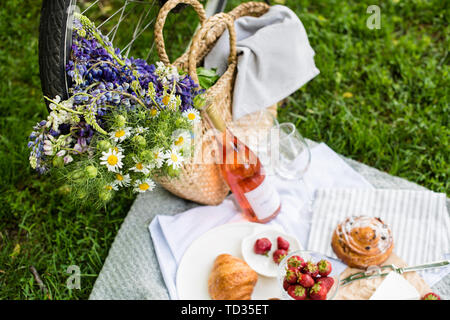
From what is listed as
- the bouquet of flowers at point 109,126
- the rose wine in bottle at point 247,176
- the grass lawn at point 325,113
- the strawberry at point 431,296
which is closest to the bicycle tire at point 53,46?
the bouquet of flowers at point 109,126

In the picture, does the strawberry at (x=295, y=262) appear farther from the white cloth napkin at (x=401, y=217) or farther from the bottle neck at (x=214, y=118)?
the bottle neck at (x=214, y=118)

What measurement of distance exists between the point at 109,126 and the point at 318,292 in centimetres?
73

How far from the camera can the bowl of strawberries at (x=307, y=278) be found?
129cm

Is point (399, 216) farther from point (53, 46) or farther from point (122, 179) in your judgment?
point (53, 46)

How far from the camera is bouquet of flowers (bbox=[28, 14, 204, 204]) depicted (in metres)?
1.12

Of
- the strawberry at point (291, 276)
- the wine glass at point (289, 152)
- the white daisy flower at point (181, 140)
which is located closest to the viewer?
→ the white daisy flower at point (181, 140)

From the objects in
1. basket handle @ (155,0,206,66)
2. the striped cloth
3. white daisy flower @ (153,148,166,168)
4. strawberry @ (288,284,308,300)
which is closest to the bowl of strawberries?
strawberry @ (288,284,308,300)

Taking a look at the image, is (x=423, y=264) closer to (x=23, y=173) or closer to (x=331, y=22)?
(x=331, y=22)

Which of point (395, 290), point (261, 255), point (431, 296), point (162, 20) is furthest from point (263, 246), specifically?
point (162, 20)

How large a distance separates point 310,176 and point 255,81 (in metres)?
0.45

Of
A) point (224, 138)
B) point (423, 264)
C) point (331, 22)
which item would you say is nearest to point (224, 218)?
point (224, 138)

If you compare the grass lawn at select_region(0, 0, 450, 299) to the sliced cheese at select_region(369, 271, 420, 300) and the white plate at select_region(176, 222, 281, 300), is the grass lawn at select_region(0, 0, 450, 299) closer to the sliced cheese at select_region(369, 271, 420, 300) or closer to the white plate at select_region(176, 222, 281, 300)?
the white plate at select_region(176, 222, 281, 300)

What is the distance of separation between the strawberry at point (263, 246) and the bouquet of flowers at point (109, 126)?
457 mm

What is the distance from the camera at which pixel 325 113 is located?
211 centimetres
